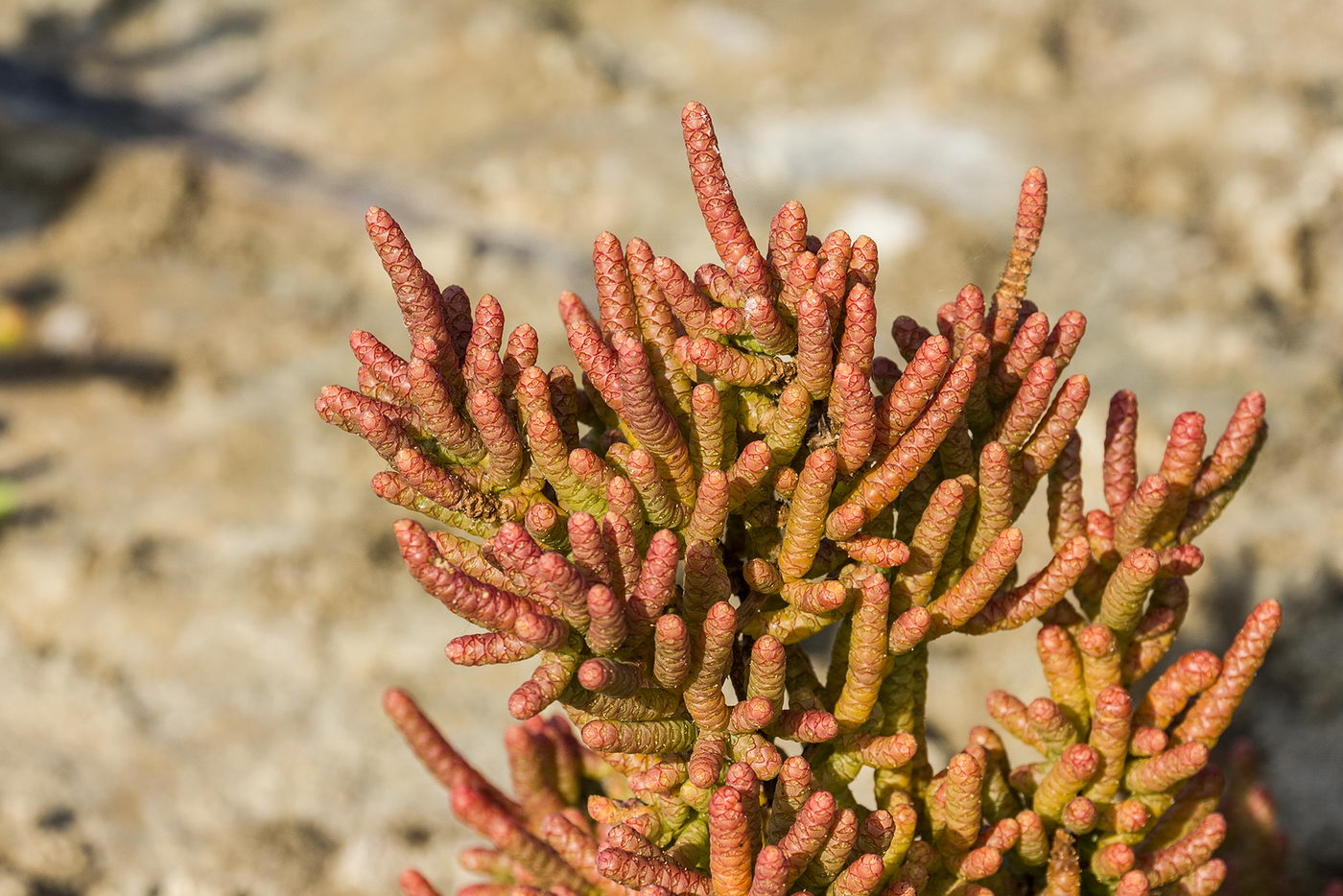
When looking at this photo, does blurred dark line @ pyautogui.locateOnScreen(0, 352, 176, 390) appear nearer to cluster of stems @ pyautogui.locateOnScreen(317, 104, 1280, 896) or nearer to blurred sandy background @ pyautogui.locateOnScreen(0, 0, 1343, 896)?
blurred sandy background @ pyautogui.locateOnScreen(0, 0, 1343, 896)

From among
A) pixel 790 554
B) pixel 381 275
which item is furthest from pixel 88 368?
pixel 790 554

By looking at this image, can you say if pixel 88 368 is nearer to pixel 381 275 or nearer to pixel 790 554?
pixel 381 275

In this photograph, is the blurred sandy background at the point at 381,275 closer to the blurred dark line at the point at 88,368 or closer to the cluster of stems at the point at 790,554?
the blurred dark line at the point at 88,368

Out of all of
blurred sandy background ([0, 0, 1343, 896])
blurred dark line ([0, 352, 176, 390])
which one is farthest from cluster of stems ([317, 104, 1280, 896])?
blurred dark line ([0, 352, 176, 390])

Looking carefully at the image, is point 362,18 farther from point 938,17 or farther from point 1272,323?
point 1272,323

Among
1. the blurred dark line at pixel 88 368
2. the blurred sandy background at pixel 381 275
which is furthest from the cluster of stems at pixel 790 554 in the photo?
the blurred dark line at pixel 88 368
